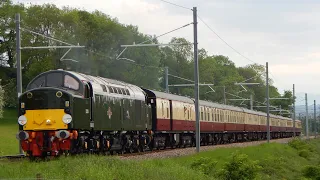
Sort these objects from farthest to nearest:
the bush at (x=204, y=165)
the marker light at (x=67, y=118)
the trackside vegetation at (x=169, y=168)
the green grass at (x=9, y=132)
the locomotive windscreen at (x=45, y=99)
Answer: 1. the green grass at (x=9, y=132)
2. the bush at (x=204, y=165)
3. the locomotive windscreen at (x=45, y=99)
4. the marker light at (x=67, y=118)
5. the trackside vegetation at (x=169, y=168)

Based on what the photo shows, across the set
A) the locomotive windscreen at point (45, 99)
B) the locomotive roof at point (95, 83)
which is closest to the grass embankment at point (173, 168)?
the locomotive windscreen at point (45, 99)

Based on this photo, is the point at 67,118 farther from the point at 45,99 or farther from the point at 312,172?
the point at 312,172

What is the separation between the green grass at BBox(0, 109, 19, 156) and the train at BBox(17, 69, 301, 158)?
16.2 metres

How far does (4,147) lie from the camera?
58.2 m

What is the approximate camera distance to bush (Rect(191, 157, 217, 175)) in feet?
95.1

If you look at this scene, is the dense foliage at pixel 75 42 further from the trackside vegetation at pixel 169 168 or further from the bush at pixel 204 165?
the bush at pixel 204 165

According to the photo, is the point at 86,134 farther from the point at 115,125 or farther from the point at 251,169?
the point at 251,169

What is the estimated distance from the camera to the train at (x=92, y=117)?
91.9 feet

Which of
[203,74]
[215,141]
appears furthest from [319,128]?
[215,141]

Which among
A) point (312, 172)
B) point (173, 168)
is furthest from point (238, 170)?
point (312, 172)

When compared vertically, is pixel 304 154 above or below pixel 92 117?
below

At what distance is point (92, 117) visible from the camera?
1211 inches

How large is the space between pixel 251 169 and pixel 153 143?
46.6 feet

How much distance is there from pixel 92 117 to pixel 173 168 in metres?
6.60
